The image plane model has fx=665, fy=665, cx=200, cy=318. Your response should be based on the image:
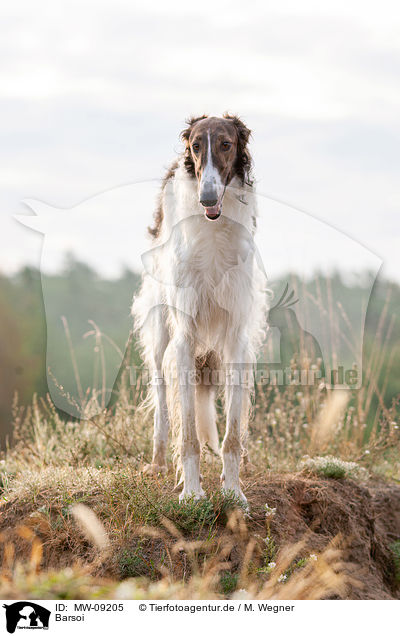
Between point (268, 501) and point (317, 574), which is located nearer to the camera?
point (317, 574)

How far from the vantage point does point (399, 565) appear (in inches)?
219

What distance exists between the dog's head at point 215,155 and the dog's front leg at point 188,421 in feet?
3.86

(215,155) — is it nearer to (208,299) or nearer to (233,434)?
(208,299)

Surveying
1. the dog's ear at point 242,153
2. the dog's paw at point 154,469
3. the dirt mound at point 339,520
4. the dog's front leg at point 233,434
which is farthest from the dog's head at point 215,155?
the dog's paw at point 154,469

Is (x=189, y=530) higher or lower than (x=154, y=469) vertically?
lower

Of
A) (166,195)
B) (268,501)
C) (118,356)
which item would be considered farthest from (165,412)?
(166,195)
